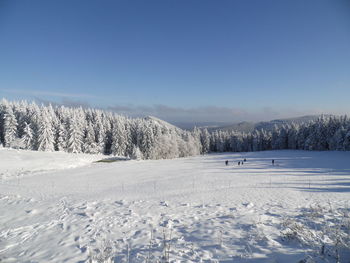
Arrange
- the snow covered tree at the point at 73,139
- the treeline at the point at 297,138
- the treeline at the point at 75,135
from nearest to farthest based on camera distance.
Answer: the treeline at the point at 75,135
the snow covered tree at the point at 73,139
the treeline at the point at 297,138

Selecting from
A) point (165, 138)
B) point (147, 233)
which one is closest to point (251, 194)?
point (147, 233)

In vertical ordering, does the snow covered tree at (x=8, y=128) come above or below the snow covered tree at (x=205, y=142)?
above

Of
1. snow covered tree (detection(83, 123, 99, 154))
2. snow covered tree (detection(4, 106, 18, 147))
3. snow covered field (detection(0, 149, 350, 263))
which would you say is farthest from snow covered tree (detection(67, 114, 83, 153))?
snow covered field (detection(0, 149, 350, 263))

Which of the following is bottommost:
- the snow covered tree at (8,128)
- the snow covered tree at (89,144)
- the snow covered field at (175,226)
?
the snow covered field at (175,226)

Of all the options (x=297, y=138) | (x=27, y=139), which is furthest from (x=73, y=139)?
(x=297, y=138)

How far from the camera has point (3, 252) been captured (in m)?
5.26

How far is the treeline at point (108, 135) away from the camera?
43.1 metres

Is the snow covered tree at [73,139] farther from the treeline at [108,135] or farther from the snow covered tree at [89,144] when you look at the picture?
the snow covered tree at [89,144]

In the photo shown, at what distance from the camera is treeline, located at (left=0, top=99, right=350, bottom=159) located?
141 feet

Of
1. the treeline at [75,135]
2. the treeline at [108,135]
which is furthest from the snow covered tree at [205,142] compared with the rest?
the treeline at [75,135]

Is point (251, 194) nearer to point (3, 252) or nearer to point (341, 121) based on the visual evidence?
point (3, 252)

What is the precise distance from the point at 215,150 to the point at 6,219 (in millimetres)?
89247

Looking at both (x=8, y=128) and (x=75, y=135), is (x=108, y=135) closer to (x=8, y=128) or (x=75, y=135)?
(x=75, y=135)

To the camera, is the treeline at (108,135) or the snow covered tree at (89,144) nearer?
the treeline at (108,135)
